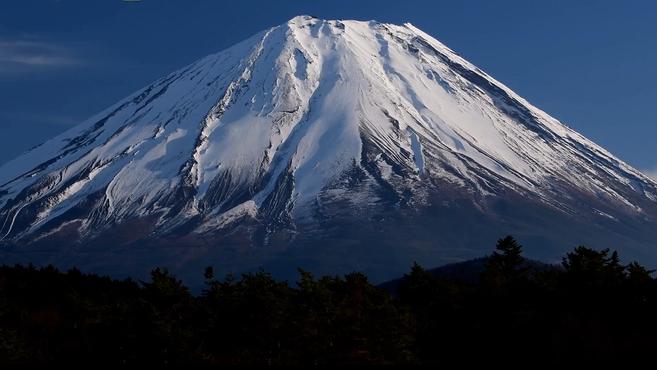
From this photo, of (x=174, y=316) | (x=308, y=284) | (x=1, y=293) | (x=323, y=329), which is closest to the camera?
(x=323, y=329)

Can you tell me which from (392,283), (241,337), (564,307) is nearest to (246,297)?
(241,337)

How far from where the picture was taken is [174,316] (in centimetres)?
4244

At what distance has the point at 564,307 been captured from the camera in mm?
39000

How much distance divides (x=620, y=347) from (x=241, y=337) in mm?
18675

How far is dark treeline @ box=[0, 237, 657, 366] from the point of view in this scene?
3509 cm

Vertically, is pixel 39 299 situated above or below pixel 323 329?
above

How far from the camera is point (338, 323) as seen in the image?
121 ft

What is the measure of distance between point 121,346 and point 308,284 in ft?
21.5

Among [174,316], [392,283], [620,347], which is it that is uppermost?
[392,283]

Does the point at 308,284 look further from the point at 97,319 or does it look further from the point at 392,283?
the point at 392,283

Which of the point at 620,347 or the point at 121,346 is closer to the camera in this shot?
the point at 620,347

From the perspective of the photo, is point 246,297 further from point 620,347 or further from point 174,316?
point 620,347

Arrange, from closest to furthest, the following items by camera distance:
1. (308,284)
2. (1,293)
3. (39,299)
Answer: (308,284), (1,293), (39,299)

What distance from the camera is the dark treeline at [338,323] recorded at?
115 ft
